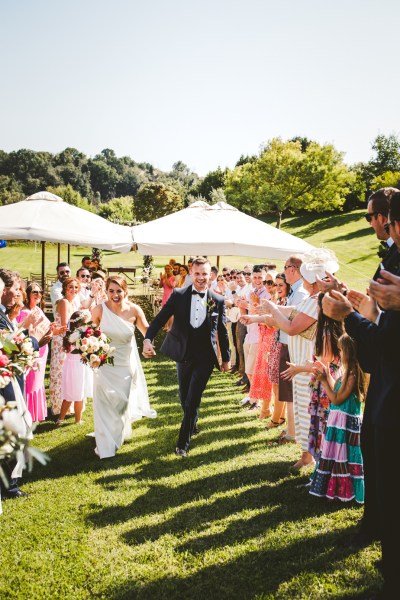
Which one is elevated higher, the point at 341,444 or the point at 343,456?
the point at 341,444

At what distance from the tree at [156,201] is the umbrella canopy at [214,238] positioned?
4367 cm

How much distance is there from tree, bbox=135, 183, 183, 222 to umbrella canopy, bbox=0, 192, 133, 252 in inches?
1718

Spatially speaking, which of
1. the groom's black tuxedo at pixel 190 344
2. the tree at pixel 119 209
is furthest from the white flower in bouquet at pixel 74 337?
the tree at pixel 119 209

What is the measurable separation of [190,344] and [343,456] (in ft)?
7.84

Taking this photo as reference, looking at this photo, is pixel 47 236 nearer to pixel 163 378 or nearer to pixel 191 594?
pixel 163 378

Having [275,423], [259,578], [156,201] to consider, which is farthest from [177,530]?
[156,201]

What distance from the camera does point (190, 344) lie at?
5910 millimetres

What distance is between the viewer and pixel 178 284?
11.3m

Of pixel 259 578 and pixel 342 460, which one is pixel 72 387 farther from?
pixel 259 578

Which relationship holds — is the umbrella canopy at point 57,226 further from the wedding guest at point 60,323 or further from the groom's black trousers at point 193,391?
the groom's black trousers at point 193,391

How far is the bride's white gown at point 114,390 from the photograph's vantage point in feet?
18.8

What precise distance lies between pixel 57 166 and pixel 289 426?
98.9 metres

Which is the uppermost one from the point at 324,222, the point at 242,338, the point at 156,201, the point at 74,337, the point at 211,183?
the point at 211,183

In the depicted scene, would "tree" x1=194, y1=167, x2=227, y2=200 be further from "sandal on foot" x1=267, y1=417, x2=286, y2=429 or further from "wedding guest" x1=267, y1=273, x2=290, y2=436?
"sandal on foot" x1=267, y1=417, x2=286, y2=429
